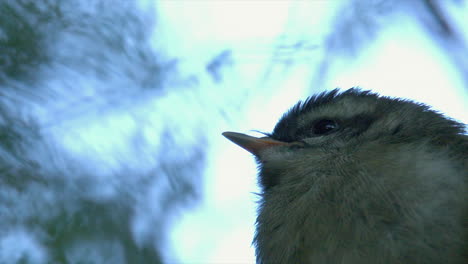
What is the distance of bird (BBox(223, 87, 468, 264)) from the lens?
119 inches

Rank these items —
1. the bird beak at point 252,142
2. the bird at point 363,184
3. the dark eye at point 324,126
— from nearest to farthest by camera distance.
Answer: the bird at point 363,184
the dark eye at point 324,126
the bird beak at point 252,142

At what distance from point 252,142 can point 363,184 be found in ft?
4.30

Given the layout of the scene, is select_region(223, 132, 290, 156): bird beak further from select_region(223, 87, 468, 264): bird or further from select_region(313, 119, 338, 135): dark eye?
select_region(313, 119, 338, 135): dark eye

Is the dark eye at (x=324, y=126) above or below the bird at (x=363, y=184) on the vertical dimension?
above

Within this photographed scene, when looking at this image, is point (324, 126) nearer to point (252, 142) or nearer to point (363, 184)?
point (252, 142)

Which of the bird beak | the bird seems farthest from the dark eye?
the bird beak

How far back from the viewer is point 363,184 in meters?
3.34

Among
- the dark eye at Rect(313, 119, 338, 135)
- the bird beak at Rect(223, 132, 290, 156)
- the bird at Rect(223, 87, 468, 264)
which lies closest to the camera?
the bird at Rect(223, 87, 468, 264)

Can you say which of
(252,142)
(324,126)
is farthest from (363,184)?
(252,142)

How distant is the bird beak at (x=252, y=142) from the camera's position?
14.6ft

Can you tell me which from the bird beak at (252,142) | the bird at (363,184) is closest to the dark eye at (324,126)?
the bird at (363,184)

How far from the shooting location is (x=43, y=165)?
3.90 m

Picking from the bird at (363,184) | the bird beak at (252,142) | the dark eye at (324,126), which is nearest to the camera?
the bird at (363,184)

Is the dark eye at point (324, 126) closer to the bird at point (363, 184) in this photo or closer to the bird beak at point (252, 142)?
the bird at point (363, 184)
